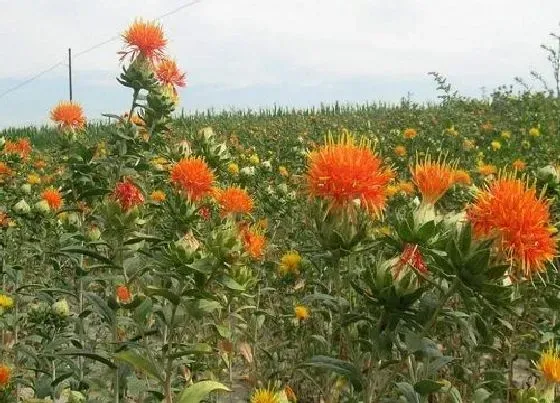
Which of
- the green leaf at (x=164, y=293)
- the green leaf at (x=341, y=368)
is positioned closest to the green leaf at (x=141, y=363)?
the green leaf at (x=164, y=293)

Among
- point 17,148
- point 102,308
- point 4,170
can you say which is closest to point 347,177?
point 102,308

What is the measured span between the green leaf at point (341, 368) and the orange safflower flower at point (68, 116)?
2.45 metres

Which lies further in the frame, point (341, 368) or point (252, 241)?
point (252, 241)

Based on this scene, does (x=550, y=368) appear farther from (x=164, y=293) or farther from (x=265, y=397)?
(x=164, y=293)

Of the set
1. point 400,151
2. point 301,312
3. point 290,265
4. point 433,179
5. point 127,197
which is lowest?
point 301,312

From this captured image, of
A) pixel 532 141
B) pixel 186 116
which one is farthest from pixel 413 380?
pixel 186 116

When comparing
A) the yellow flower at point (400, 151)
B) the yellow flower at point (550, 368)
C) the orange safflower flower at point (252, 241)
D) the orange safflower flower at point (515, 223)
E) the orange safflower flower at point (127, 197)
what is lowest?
the yellow flower at point (400, 151)

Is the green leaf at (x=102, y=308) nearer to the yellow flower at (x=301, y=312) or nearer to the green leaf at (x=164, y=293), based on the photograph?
the green leaf at (x=164, y=293)

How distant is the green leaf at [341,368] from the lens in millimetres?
1574

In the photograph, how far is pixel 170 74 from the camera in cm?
332

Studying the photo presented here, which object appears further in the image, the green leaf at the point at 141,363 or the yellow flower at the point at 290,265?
the yellow flower at the point at 290,265

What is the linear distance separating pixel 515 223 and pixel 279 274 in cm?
201

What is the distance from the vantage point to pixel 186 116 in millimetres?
16391

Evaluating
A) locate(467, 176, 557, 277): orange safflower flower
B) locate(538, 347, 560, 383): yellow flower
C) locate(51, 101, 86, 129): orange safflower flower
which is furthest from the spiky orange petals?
locate(51, 101, 86, 129): orange safflower flower
